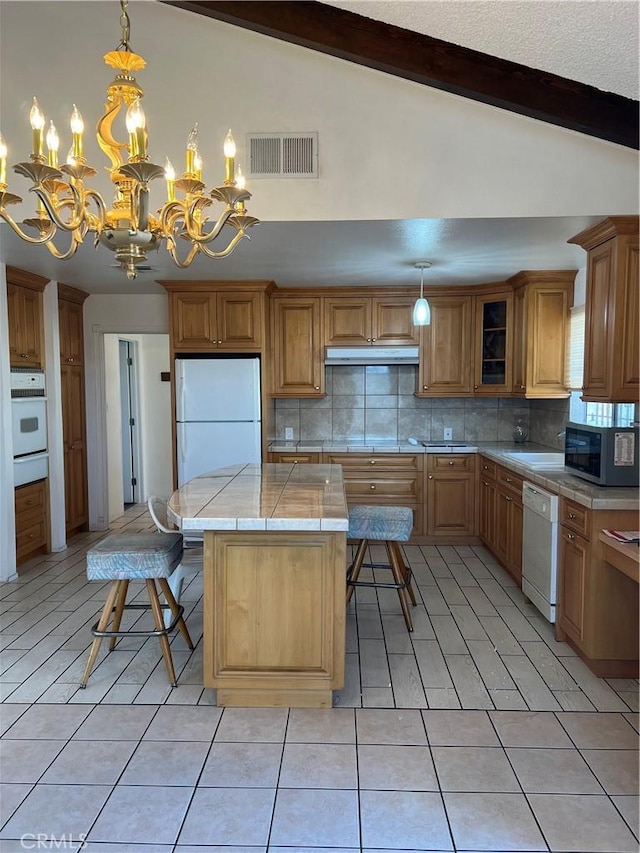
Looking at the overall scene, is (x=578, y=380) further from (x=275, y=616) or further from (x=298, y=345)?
(x=275, y=616)

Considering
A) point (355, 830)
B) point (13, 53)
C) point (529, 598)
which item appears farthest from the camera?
point (529, 598)

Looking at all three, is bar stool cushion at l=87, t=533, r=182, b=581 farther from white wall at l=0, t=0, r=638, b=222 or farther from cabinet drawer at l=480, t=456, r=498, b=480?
cabinet drawer at l=480, t=456, r=498, b=480

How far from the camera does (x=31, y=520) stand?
4539mm

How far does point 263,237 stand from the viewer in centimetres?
327

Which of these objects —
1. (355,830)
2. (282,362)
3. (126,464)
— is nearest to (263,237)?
(282,362)

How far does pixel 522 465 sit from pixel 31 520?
376cm

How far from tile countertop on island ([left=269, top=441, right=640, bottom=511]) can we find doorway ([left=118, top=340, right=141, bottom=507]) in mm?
2386

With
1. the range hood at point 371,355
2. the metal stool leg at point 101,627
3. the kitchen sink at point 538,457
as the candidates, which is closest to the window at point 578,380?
the kitchen sink at point 538,457

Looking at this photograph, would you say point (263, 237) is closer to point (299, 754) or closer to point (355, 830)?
point (299, 754)

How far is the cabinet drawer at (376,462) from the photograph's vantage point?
4.89 m

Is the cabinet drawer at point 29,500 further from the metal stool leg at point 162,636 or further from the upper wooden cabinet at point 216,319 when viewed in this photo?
the metal stool leg at point 162,636

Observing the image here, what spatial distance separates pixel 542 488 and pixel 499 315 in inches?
82.5

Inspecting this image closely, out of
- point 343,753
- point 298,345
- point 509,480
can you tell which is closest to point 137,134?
point 343,753

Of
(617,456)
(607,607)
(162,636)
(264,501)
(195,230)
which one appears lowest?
(162,636)
